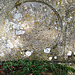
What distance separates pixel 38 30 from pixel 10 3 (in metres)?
0.73

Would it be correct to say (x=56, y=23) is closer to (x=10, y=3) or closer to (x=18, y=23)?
(x=18, y=23)

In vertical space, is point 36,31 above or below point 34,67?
above

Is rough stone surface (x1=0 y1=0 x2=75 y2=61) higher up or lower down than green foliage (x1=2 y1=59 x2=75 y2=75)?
higher up

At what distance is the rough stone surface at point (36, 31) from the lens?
7.01 feet

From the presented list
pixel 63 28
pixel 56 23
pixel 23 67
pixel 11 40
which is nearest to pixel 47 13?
pixel 56 23

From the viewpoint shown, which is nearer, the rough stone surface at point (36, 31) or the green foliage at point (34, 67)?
the green foliage at point (34, 67)

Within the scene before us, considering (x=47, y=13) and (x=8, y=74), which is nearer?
(x=8, y=74)

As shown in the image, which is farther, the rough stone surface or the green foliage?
the rough stone surface

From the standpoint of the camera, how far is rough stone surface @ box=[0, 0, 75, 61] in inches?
84.1

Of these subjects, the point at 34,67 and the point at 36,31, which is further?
the point at 36,31

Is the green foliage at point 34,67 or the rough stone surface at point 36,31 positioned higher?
the rough stone surface at point 36,31

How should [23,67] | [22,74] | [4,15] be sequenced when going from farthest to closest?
1. [4,15]
2. [23,67]
3. [22,74]

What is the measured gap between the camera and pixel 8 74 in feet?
6.13

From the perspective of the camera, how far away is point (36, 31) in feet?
7.22
